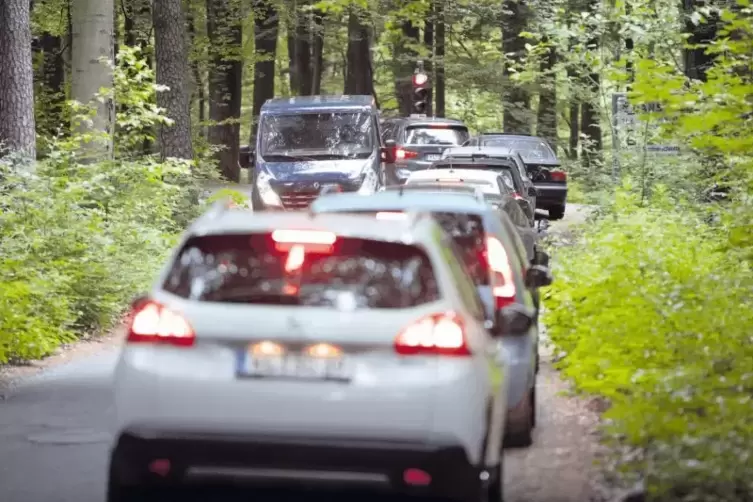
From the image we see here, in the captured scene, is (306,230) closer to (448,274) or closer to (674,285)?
(448,274)

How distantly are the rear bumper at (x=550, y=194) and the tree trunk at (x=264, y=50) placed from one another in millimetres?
15470

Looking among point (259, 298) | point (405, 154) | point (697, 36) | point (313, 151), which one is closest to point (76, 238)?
point (313, 151)

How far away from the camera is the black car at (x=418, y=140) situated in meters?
33.1

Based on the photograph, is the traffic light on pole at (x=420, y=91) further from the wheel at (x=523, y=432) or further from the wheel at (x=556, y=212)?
the wheel at (x=523, y=432)

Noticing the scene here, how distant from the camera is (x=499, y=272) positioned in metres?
10.0

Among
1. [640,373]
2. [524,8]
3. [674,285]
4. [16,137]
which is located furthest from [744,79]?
[524,8]

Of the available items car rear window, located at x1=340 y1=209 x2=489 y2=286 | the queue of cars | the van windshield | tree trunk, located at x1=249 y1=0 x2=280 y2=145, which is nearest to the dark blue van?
the van windshield

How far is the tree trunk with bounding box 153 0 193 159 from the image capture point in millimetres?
25031

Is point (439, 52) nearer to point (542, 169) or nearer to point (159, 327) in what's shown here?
point (542, 169)

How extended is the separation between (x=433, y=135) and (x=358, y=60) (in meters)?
Result: 12.6

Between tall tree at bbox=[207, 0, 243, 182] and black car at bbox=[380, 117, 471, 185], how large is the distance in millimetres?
10985

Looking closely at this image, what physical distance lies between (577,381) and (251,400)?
5567mm

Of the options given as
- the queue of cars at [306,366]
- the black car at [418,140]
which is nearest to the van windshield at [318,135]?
the black car at [418,140]

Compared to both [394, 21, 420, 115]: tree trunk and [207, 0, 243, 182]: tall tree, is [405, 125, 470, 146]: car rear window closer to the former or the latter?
[394, 21, 420, 115]: tree trunk
